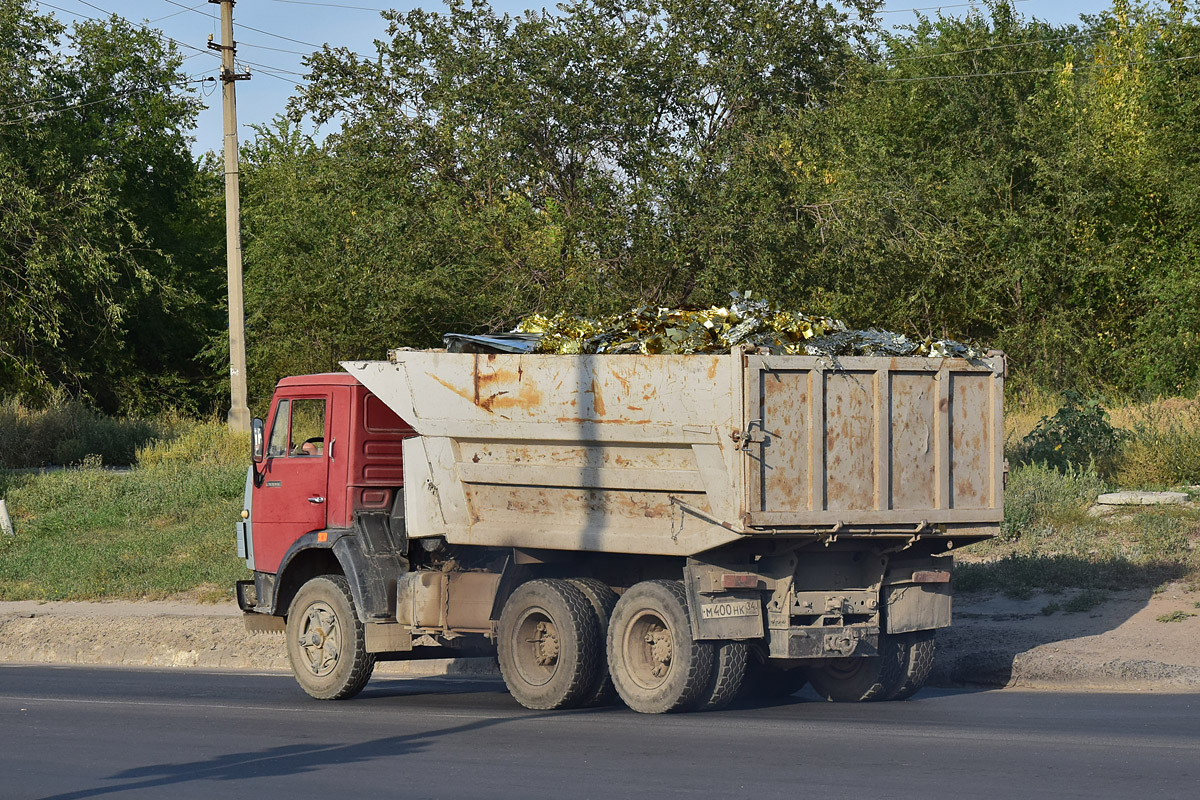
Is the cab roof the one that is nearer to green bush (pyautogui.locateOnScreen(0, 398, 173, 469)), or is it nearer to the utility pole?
the utility pole

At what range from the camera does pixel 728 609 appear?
941 centimetres

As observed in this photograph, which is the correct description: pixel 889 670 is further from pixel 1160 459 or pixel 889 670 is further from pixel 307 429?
pixel 1160 459

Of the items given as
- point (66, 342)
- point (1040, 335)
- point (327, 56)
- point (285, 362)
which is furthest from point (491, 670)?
point (66, 342)

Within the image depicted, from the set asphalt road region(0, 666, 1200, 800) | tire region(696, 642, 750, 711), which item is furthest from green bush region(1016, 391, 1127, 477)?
tire region(696, 642, 750, 711)

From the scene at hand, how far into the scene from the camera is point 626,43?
23.3m

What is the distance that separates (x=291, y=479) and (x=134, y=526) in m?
11.3

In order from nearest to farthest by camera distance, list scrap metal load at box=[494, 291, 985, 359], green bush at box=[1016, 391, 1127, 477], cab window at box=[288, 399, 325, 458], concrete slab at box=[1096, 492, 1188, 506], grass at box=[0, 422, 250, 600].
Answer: scrap metal load at box=[494, 291, 985, 359] → cab window at box=[288, 399, 325, 458] → concrete slab at box=[1096, 492, 1188, 506] → grass at box=[0, 422, 250, 600] → green bush at box=[1016, 391, 1127, 477]

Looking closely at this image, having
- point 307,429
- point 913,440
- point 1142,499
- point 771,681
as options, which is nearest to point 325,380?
point 307,429

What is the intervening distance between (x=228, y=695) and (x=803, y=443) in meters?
5.27

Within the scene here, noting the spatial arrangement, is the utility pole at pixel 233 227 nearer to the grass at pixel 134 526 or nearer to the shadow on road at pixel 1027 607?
the grass at pixel 134 526

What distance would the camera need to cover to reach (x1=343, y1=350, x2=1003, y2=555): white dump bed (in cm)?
917

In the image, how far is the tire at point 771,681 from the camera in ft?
36.8

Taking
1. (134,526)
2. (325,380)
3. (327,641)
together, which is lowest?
(327,641)

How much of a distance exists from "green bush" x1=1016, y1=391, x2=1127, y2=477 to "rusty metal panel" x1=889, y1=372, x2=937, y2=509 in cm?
1078
